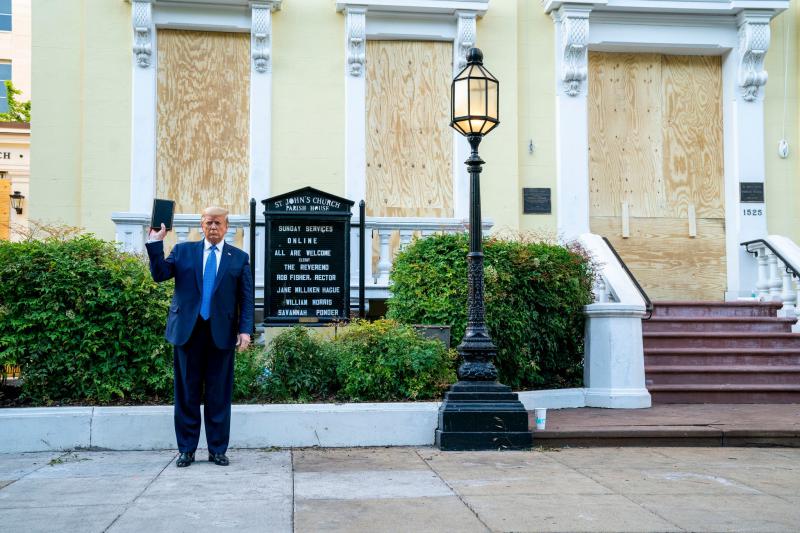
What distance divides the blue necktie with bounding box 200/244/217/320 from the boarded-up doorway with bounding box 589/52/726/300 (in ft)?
24.6

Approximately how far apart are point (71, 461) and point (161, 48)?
23.1 ft

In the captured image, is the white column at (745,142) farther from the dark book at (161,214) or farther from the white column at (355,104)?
the dark book at (161,214)

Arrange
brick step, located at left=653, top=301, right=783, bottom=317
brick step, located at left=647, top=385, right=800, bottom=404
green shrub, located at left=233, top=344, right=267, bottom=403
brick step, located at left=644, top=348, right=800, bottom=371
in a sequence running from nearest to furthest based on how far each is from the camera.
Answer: green shrub, located at left=233, top=344, right=267, bottom=403 → brick step, located at left=647, top=385, right=800, bottom=404 → brick step, located at left=644, top=348, right=800, bottom=371 → brick step, located at left=653, top=301, right=783, bottom=317

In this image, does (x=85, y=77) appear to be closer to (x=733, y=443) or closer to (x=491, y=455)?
(x=491, y=455)

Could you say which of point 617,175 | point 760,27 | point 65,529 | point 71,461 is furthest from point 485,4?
point 65,529

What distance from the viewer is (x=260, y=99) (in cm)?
1189

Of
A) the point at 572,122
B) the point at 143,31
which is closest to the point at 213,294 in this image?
the point at 143,31

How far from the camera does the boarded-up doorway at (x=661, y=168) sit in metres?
12.7

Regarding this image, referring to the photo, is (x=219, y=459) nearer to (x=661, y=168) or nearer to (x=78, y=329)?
(x=78, y=329)

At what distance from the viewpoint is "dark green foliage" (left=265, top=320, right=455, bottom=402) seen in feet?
26.1

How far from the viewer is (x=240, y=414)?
7461mm

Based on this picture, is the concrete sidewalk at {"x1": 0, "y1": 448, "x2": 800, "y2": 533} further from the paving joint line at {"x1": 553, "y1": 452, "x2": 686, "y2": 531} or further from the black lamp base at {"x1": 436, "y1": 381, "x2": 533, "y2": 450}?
the black lamp base at {"x1": 436, "y1": 381, "x2": 533, "y2": 450}

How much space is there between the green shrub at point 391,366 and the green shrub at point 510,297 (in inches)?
28.1

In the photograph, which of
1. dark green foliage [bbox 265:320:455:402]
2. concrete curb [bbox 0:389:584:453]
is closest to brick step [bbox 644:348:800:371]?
dark green foliage [bbox 265:320:455:402]
